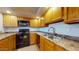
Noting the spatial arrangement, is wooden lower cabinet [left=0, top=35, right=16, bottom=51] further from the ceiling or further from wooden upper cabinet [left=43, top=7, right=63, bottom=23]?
wooden upper cabinet [left=43, top=7, right=63, bottom=23]

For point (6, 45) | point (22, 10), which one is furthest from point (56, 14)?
point (6, 45)

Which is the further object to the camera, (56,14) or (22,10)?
(56,14)

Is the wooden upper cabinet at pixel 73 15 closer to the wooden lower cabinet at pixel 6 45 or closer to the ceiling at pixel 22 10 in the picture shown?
the ceiling at pixel 22 10

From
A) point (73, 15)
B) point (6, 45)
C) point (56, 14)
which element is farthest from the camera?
point (56, 14)

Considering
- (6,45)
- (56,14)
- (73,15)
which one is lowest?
(6,45)

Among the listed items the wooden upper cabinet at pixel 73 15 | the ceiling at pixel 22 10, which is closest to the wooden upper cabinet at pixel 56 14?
the wooden upper cabinet at pixel 73 15

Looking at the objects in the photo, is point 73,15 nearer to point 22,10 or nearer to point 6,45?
point 22,10

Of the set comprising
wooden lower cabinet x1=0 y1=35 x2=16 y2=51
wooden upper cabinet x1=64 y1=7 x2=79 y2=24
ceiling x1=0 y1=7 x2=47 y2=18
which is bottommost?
wooden lower cabinet x1=0 y1=35 x2=16 y2=51

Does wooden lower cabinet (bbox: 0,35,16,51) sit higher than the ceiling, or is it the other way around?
the ceiling

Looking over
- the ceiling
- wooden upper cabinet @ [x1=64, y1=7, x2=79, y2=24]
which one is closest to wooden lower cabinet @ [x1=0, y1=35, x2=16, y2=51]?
the ceiling
